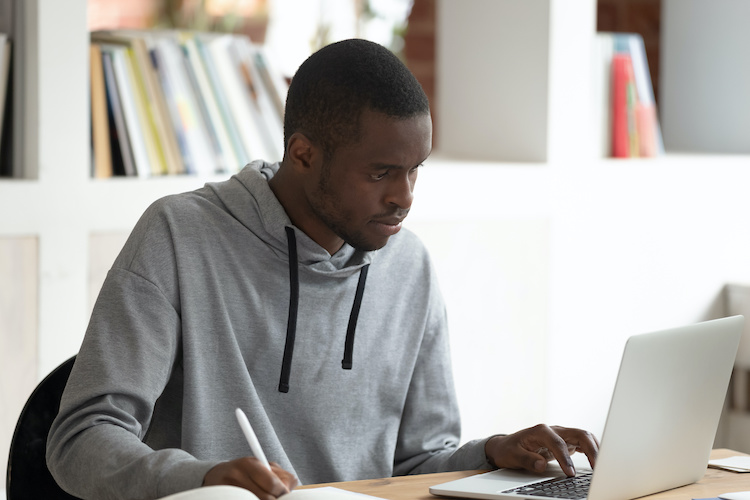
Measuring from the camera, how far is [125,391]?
1131 millimetres

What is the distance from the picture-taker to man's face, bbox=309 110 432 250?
1.24m

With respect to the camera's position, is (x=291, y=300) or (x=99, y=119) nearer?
(x=291, y=300)

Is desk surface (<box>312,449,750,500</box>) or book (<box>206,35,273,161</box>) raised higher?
book (<box>206,35,273,161</box>)

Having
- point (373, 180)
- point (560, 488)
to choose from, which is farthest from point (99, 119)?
point (560, 488)

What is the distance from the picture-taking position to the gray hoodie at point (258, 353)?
1146 mm

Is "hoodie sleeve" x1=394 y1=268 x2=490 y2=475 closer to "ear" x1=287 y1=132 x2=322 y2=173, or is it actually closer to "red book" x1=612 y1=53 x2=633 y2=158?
"ear" x1=287 y1=132 x2=322 y2=173

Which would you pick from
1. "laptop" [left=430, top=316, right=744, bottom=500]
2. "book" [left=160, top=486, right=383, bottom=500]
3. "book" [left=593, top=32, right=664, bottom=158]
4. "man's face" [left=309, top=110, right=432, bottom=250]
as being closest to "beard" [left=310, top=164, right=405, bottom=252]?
"man's face" [left=309, top=110, right=432, bottom=250]

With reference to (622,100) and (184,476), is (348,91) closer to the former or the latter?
(184,476)

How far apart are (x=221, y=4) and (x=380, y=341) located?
10.6ft

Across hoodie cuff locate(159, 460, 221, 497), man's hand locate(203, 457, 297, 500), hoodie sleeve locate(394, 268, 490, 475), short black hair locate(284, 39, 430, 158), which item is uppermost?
short black hair locate(284, 39, 430, 158)

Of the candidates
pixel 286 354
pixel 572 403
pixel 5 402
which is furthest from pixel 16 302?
pixel 572 403

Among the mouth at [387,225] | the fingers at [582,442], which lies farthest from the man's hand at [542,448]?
the mouth at [387,225]

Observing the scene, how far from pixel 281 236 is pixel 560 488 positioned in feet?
1.57

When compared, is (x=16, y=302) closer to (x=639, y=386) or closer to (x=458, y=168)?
(x=458, y=168)
